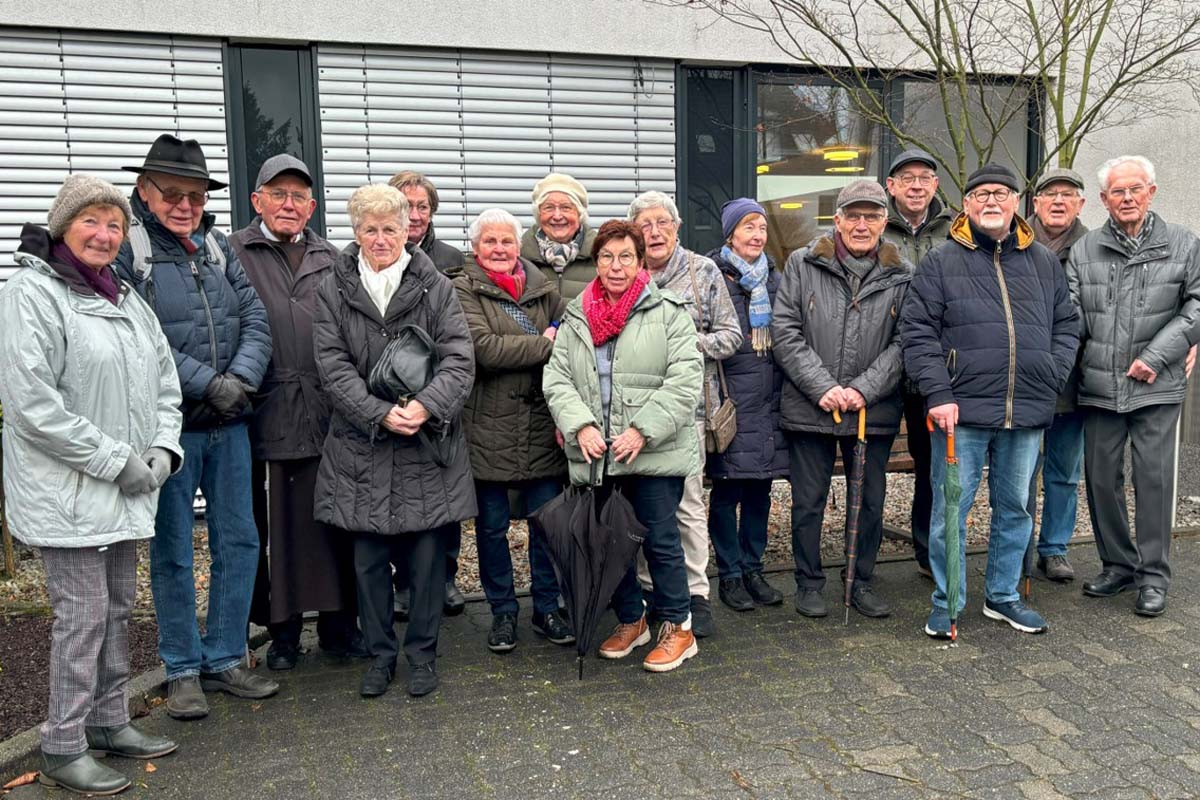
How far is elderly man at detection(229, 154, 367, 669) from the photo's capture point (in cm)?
461

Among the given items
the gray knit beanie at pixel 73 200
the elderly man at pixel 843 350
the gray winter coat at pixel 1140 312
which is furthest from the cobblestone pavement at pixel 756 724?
the gray knit beanie at pixel 73 200

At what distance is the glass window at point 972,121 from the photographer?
871 centimetres

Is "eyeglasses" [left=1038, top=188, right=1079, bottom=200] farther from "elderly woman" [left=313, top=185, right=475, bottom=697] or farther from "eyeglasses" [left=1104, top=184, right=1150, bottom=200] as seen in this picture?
"elderly woman" [left=313, top=185, right=475, bottom=697]

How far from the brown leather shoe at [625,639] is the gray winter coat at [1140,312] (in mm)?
2675

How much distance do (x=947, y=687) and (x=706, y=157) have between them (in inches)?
232

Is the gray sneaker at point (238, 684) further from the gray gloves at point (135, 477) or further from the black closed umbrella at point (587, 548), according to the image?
the black closed umbrella at point (587, 548)

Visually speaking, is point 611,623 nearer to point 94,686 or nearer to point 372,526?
point 372,526

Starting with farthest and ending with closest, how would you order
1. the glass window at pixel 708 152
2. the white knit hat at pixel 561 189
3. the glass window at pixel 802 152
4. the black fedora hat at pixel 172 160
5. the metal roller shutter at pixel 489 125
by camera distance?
the glass window at pixel 802 152 < the glass window at pixel 708 152 < the metal roller shutter at pixel 489 125 < the white knit hat at pixel 561 189 < the black fedora hat at pixel 172 160

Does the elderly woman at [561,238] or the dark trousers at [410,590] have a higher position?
the elderly woman at [561,238]

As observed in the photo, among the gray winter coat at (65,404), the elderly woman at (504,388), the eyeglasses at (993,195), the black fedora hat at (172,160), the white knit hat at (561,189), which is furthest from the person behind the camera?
the white knit hat at (561,189)

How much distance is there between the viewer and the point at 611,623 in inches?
212

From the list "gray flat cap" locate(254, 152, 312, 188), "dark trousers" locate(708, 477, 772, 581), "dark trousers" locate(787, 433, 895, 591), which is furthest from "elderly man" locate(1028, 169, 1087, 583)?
"gray flat cap" locate(254, 152, 312, 188)

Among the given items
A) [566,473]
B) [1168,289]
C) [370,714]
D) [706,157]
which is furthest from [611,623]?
[706,157]

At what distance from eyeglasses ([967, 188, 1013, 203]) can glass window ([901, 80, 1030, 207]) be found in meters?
3.69
